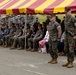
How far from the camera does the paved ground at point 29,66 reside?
8906mm

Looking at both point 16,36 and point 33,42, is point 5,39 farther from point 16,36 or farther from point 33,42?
point 33,42

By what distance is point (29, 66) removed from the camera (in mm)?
10070

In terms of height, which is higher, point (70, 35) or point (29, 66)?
point (70, 35)

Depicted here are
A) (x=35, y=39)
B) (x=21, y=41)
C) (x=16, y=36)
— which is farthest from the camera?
(x=16, y=36)

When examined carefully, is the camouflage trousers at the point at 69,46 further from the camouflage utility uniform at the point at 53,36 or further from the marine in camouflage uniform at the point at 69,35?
the camouflage utility uniform at the point at 53,36

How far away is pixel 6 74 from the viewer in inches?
339

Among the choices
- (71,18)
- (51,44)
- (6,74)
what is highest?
(71,18)

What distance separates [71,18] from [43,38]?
15.2 ft

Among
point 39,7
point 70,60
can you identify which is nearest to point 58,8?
point 39,7

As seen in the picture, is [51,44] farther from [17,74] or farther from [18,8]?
[18,8]

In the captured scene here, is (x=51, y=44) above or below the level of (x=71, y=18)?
below

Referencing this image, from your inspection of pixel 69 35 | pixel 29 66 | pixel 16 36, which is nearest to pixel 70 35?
pixel 69 35

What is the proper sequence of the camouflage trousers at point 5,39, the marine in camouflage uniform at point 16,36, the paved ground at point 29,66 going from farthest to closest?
the camouflage trousers at point 5,39 → the marine in camouflage uniform at point 16,36 → the paved ground at point 29,66

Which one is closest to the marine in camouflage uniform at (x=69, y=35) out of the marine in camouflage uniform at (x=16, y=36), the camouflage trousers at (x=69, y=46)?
the camouflage trousers at (x=69, y=46)
